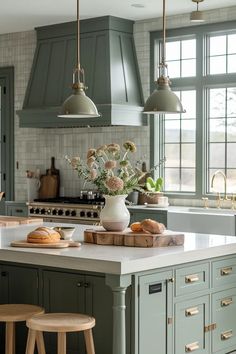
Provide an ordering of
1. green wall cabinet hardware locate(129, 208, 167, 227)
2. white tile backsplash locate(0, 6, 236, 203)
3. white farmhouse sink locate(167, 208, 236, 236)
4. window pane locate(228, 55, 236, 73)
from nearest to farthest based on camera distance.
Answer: white farmhouse sink locate(167, 208, 236, 236) < green wall cabinet hardware locate(129, 208, 167, 227) < window pane locate(228, 55, 236, 73) < white tile backsplash locate(0, 6, 236, 203)

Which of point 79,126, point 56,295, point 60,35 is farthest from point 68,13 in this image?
point 56,295

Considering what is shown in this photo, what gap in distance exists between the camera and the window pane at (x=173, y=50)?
866cm

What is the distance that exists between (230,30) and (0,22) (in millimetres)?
2888

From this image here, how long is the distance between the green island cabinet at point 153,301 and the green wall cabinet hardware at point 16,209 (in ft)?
12.8

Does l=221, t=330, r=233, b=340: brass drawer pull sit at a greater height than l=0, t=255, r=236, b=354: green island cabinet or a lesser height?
lesser

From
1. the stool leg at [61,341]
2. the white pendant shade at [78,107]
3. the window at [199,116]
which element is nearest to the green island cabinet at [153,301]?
the stool leg at [61,341]

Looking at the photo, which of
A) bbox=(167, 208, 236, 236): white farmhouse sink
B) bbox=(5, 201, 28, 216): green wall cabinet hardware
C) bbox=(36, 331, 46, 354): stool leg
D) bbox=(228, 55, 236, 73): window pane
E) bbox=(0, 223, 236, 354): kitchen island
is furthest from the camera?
bbox=(5, 201, 28, 216): green wall cabinet hardware

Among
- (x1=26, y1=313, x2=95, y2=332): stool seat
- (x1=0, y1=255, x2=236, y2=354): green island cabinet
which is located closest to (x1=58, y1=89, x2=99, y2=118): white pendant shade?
(x1=0, y1=255, x2=236, y2=354): green island cabinet

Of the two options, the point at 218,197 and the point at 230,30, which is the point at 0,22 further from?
the point at 218,197

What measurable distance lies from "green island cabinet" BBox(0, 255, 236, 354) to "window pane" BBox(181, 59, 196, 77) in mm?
3710

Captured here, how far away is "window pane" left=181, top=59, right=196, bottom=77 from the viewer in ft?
27.8

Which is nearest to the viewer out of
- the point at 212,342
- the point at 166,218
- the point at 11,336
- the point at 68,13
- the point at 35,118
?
the point at 11,336

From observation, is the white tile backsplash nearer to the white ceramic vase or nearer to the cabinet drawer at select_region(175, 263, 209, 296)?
the white ceramic vase

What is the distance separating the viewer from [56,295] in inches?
194
